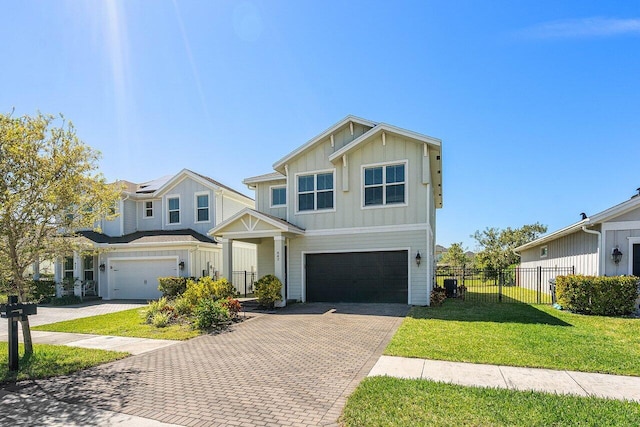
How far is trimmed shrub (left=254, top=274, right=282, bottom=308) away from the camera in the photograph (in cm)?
1412

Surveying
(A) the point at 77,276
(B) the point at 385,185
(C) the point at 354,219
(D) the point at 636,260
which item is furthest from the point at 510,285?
(A) the point at 77,276

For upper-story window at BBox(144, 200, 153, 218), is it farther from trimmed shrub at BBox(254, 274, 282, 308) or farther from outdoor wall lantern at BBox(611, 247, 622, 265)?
outdoor wall lantern at BBox(611, 247, 622, 265)

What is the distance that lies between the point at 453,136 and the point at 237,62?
9716mm

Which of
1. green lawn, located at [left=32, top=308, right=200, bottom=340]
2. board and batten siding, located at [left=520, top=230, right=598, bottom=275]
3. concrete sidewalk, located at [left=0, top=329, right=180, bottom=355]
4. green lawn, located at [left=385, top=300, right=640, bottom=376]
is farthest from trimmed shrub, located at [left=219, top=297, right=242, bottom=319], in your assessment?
board and batten siding, located at [left=520, top=230, right=598, bottom=275]

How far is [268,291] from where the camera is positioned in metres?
14.1

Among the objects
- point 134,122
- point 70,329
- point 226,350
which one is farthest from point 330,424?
point 134,122

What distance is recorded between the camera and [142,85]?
11.3 m

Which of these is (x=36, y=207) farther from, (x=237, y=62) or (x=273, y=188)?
(x=273, y=188)

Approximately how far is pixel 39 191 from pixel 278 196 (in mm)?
11081

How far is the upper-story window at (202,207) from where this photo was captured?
2030cm

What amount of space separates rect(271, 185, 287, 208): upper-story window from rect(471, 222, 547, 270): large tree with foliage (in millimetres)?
27211

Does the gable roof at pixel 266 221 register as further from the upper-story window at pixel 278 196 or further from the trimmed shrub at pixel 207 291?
the trimmed shrub at pixel 207 291

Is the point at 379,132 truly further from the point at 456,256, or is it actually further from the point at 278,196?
the point at 456,256

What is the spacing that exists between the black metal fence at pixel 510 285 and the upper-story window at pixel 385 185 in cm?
584
